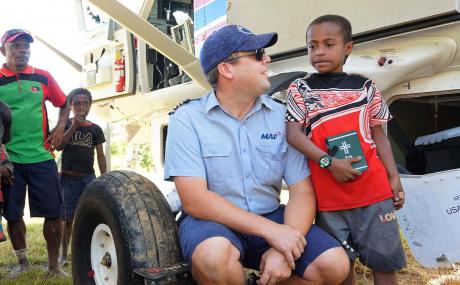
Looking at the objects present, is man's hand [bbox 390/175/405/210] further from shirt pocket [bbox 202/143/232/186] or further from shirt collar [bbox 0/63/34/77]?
shirt collar [bbox 0/63/34/77]

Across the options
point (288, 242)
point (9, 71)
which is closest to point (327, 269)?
point (288, 242)

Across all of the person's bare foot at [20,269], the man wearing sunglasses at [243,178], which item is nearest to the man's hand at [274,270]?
the man wearing sunglasses at [243,178]

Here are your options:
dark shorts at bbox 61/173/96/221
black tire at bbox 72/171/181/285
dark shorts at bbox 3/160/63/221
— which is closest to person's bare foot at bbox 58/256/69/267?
dark shorts at bbox 61/173/96/221

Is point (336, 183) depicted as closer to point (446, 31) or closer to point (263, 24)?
point (446, 31)

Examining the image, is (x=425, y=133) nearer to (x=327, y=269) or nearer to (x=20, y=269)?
(x=327, y=269)

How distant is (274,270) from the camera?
1.80 m

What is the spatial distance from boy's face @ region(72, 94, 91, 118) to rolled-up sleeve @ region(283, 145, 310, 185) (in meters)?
2.46

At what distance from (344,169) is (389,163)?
0.31 meters

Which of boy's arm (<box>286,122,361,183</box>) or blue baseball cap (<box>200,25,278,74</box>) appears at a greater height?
blue baseball cap (<box>200,25,278,74</box>)

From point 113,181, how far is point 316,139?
890mm

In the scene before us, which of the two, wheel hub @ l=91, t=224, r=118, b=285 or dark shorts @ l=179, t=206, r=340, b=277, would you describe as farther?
wheel hub @ l=91, t=224, r=118, b=285

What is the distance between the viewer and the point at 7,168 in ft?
9.84

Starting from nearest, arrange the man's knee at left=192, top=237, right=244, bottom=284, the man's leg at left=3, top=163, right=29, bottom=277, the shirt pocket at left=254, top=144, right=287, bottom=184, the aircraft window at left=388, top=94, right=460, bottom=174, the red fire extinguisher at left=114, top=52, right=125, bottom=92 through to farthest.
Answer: the man's knee at left=192, top=237, right=244, bottom=284, the shirt pocket at left=254, top=144, right=287, bottom=184, the aircraft window at left=388, top=94, right=460, bottom=174, the man's leg at left=3, top=163, right=29, bottom=277, the red fire extinguisher at left=114, top=52, right=125, bottom=92

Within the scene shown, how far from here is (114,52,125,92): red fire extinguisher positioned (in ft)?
20.7
